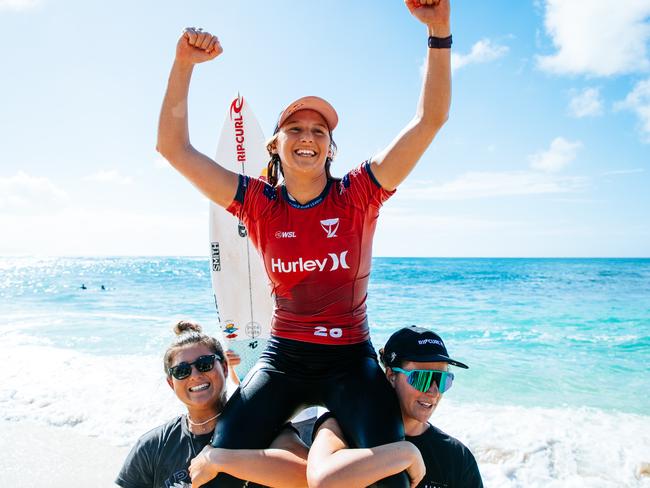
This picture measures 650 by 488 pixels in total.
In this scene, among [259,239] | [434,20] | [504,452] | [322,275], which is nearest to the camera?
[434,20]

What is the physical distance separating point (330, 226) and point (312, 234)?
0.34ft

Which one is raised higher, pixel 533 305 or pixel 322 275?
pixel 322 275

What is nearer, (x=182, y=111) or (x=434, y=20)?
(x=434, y=20)

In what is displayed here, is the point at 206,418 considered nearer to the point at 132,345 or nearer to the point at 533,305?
the point at 132,345

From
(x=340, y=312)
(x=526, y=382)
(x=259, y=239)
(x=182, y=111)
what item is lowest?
(x=526, y=382)

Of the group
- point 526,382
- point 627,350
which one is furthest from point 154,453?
point 627,350

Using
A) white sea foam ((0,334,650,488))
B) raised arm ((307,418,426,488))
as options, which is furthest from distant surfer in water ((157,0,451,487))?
white sea foam ((0,334,650,488))

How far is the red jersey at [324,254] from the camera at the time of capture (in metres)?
2.45

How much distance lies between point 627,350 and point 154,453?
13.3m

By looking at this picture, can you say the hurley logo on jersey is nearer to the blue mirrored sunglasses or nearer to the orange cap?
the blue mirrored sunglasses

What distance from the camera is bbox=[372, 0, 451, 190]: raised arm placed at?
7.50 ft

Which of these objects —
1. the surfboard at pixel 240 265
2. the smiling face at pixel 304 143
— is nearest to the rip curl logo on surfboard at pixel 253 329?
the surfboard at pixel 240 265

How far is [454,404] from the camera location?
7.71m

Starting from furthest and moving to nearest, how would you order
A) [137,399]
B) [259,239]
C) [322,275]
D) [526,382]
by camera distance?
[526,382], [137,399], [259,239], [322,275]
